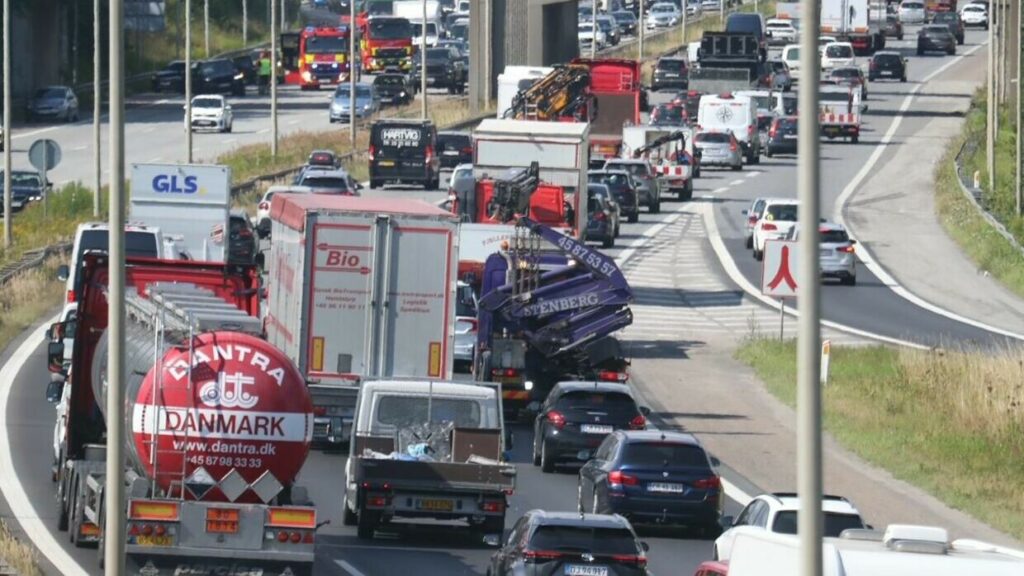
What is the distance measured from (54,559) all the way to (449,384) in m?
5.35

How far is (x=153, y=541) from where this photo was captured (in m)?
19.9

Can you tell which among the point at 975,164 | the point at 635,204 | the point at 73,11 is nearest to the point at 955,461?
the point at 635,204

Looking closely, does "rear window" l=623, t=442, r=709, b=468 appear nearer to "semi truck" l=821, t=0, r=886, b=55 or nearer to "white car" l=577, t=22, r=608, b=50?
"semi truck" l=821, t=0, r=886, b=55

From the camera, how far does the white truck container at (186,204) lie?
46.2 m

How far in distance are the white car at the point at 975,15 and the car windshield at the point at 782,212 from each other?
78.6 m

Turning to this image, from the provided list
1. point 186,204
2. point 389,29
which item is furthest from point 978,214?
point 389,29

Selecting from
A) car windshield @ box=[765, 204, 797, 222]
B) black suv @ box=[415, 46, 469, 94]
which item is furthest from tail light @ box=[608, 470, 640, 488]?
black suv @ box=[415, 46, 469, 94]

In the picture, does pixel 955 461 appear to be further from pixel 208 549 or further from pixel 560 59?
pixel 560 59

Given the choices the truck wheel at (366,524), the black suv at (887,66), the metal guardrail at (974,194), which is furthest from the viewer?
the black suv at (887,66)

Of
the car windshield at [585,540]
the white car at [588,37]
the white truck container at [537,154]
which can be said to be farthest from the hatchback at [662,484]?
the white car at [588,37]

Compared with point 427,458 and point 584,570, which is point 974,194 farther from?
point 584,570

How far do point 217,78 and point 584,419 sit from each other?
3177 inches

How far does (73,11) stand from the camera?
362 feet

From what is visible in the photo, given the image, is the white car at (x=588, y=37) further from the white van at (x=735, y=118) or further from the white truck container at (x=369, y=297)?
the white truck container at (x=369, y=297)
